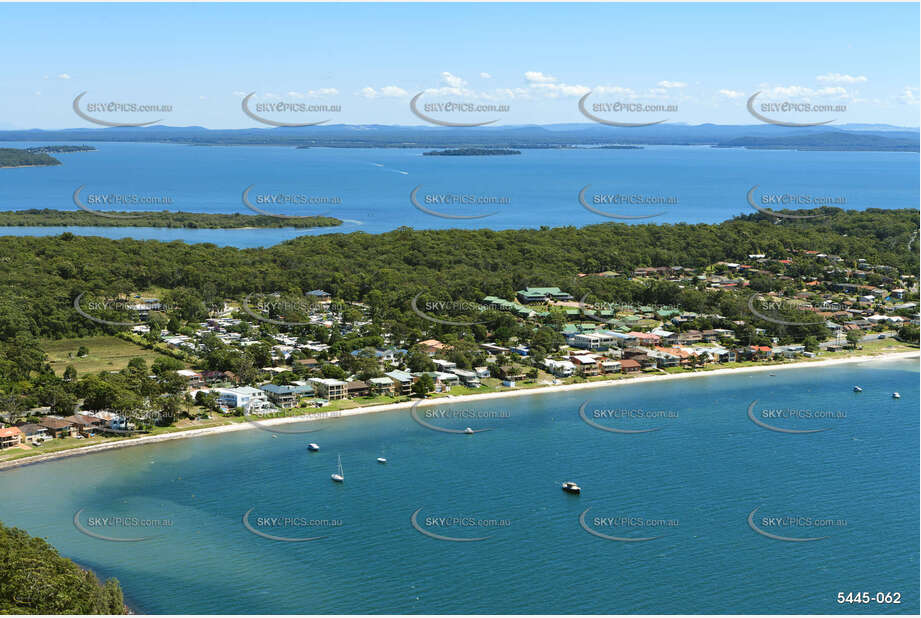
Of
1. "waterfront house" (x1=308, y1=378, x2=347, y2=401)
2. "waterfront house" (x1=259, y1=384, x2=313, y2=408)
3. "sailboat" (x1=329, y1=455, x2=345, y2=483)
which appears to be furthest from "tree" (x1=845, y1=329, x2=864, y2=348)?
"sailboat" (x1=329, y1=455, x2=345, y2=483)

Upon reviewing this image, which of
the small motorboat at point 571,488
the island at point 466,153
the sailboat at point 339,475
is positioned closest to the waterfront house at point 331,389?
the sailboat at point 339,475

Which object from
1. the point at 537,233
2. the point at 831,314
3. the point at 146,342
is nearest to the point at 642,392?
the point at 831,314

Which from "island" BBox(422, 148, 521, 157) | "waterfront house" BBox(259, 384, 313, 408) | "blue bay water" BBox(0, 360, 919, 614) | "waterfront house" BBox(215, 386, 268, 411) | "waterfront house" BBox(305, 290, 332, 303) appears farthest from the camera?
"island" BBox(422, 148, 521, 157)

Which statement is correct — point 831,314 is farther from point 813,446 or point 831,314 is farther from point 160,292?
point 160,292

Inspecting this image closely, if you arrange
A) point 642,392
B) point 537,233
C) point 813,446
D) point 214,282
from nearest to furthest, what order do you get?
point 813,446 < point 642,392 < point 214,282 < point 537,233

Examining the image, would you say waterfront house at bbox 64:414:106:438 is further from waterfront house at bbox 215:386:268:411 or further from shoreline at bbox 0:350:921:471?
waterfront house at bbox 215:386:268:411

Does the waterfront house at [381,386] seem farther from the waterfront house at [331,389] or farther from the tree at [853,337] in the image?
the tree at [853,337]

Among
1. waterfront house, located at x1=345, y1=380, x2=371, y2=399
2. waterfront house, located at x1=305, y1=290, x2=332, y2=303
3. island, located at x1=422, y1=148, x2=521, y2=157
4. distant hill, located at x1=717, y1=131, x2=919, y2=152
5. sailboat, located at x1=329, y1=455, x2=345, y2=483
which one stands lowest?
sailboat, located at x1=329, y1=455, x2=345, y2=483
